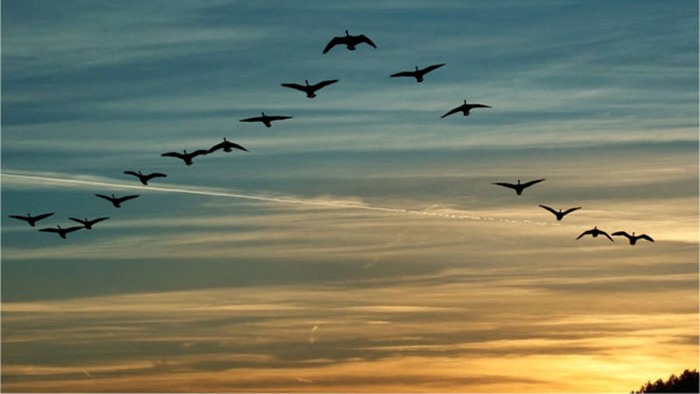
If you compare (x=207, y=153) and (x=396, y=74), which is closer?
(x=396, y=74)

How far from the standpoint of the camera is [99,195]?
491 feet

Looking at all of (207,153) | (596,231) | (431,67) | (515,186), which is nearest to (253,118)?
(207,153)

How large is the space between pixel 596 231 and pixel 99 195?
50728 millimetres

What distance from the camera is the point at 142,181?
148250 mm

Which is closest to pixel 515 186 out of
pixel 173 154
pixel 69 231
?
pixel 173 154

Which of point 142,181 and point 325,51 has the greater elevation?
point 325,51

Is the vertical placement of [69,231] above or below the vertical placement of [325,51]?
below

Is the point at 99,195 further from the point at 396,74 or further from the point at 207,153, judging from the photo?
the point at 396,74

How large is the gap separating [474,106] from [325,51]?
2276cm

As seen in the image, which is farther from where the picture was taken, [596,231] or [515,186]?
[596,231]

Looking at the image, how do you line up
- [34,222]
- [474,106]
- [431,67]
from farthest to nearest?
1. [34,222]
2. [474,106]
3. [431,67]

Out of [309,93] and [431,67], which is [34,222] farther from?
[431,67]

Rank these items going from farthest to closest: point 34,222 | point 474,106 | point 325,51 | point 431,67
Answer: point 34,222
point 474,106
point 431,67
point 325,51

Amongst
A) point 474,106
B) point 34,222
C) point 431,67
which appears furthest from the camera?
point 34,222
